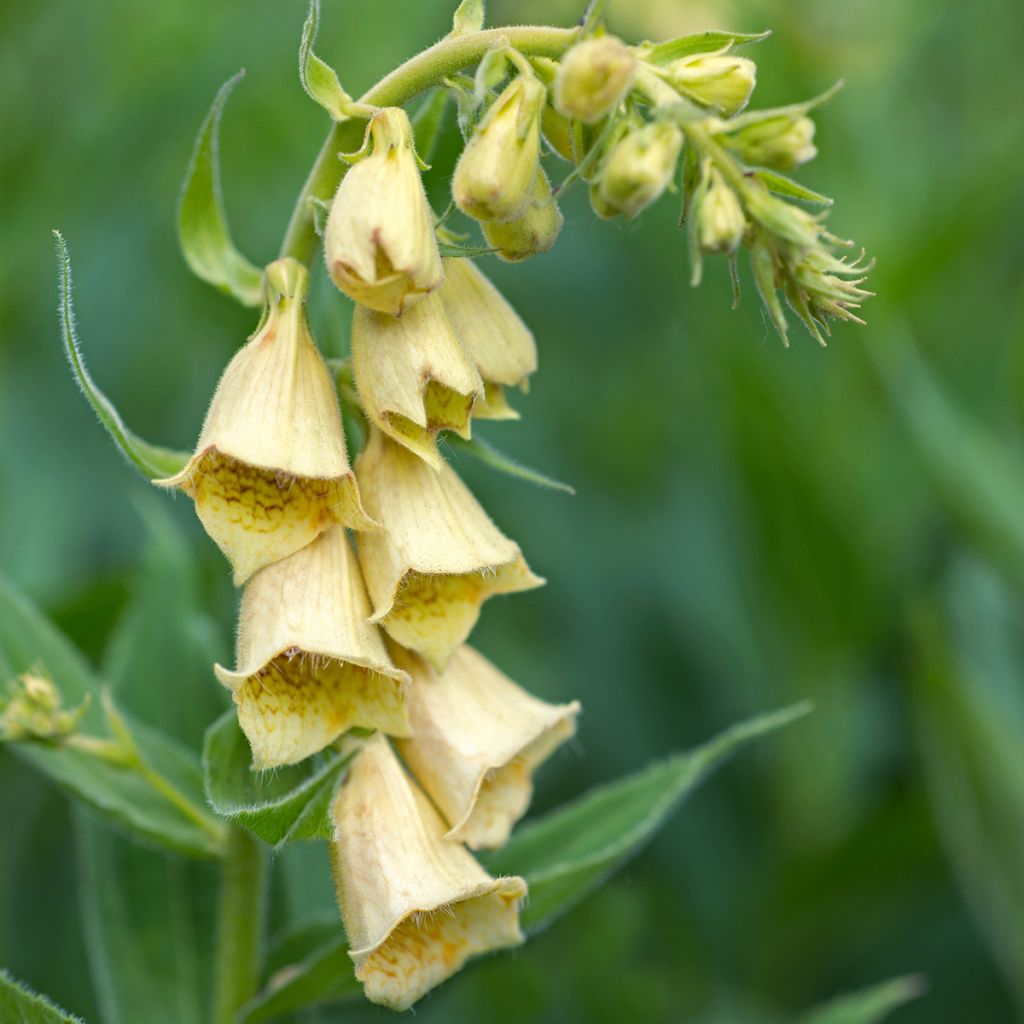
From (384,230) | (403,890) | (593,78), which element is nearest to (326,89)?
(384,230)

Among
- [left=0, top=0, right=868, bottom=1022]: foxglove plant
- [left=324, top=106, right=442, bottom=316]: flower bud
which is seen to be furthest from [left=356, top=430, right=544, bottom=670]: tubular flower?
[left=324, top=106, right=442, bottom=316]: flower bud

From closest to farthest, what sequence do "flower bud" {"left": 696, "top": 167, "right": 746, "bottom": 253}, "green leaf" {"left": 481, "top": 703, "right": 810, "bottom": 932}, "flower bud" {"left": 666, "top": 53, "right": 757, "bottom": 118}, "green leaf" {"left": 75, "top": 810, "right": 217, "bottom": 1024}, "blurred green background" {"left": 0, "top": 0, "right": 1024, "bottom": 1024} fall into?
"flower bud" {"left": 696, "top": 167, "right": 746, "bottom": 253}
"flower bud" {"left": 666, "top": 53, "right": 757, "bottom": 118}
"green leaf" {"left": 481, "top": 703, "right": 810, "bottom": 932}
"green leaf" {"left": 75, "top": 810, "right": 217, "bottom": 1024}
"blurred green background" {"left": 0, "top": 0, "right": 1024, "bottom": 1024}

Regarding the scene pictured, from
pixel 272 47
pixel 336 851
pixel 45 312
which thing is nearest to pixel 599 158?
pixel 336 851

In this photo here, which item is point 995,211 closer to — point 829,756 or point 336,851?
point 829,756

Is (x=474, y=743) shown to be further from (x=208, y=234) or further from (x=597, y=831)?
(x=208, y=234)

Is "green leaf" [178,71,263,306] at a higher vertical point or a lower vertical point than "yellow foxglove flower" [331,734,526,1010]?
higher

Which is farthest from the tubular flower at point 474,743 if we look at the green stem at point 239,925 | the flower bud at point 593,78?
the flower bud at point 593,78

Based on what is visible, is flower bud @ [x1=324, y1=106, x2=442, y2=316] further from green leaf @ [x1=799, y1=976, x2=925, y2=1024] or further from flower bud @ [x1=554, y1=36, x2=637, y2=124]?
green leaf @ [x1=799, y1=976, x2=925, y2=1024]

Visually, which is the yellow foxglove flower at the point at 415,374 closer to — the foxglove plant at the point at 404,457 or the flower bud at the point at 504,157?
the foxglove plant at the point at 404,457
